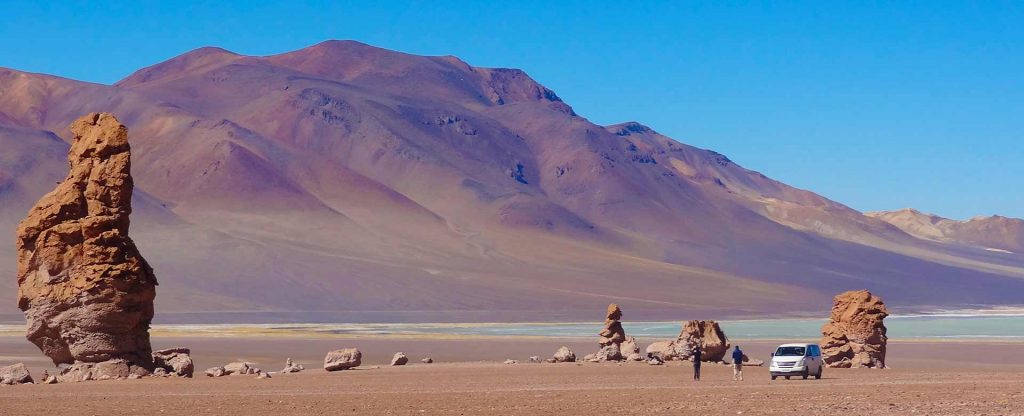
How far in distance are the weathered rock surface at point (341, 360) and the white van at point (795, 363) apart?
1111 cm

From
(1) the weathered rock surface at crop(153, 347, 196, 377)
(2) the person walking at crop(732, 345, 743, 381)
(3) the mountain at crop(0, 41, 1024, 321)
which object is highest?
(3) the mountain at crop(0, 41, 1024, 321)

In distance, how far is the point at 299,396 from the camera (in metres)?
26.9

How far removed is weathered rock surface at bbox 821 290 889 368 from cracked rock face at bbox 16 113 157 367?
18.5m

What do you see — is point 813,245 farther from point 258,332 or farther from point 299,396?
point 299,396

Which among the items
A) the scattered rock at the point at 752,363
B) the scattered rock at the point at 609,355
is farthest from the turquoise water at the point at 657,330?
the scattered rock at the point at 609,355

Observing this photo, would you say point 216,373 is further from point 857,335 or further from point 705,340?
point 857,335

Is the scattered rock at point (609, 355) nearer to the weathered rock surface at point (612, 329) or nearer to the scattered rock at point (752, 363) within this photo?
the weathered rock surface at point (612, 329)

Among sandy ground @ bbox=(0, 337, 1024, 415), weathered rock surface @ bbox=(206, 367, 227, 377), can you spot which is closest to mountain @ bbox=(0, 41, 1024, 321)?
sandy ground @ bbox=(0, 337, 1024, 415)

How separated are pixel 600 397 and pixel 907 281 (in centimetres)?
15279

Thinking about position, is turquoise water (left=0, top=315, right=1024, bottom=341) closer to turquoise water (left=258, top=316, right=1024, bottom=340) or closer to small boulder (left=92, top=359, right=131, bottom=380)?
turquoise water (left=258, top=316, right=1024, bottom=340)

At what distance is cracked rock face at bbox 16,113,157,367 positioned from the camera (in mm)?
29750

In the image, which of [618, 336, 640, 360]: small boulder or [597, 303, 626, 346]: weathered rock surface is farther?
[597, 303, 626, 346]: weathered rock surface

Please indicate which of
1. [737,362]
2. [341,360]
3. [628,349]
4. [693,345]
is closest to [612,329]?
[628,349]

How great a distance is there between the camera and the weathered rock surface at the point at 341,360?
1452 inches
